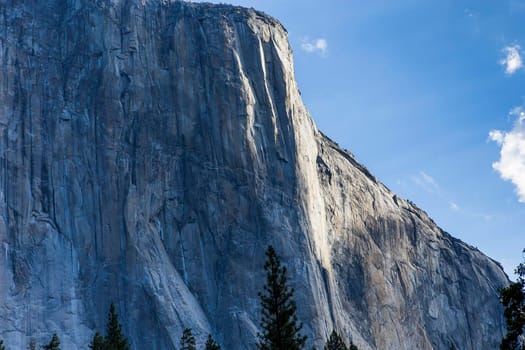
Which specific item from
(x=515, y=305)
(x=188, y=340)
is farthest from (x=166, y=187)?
(x=515, y=305)

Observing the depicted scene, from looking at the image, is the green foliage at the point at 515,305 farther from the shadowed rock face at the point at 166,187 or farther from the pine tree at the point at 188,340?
the shadowed rock face at the point at 166,187

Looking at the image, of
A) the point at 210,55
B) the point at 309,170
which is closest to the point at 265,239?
the point at 309,170

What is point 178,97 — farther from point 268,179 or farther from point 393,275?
point 393,275

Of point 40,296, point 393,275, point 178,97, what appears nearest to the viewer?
point 40,296

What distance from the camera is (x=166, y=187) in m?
93.9

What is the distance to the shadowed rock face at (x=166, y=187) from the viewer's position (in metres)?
85.9

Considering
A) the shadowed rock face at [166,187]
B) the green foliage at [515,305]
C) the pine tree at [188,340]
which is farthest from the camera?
the shadowed rock face at [166,187]

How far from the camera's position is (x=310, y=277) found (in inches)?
3629

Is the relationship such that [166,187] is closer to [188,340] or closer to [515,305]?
[188,340]

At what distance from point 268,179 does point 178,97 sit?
13175 millimetres

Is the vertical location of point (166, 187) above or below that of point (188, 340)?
above

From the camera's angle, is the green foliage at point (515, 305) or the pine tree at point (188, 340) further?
the pine tree at point (188, 340)

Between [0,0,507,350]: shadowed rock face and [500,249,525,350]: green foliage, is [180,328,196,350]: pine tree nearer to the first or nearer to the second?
[0,0,507,350]: shadowed rock face

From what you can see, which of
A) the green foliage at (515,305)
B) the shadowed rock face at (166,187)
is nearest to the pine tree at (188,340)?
the shadowed rock face at (166,187)
